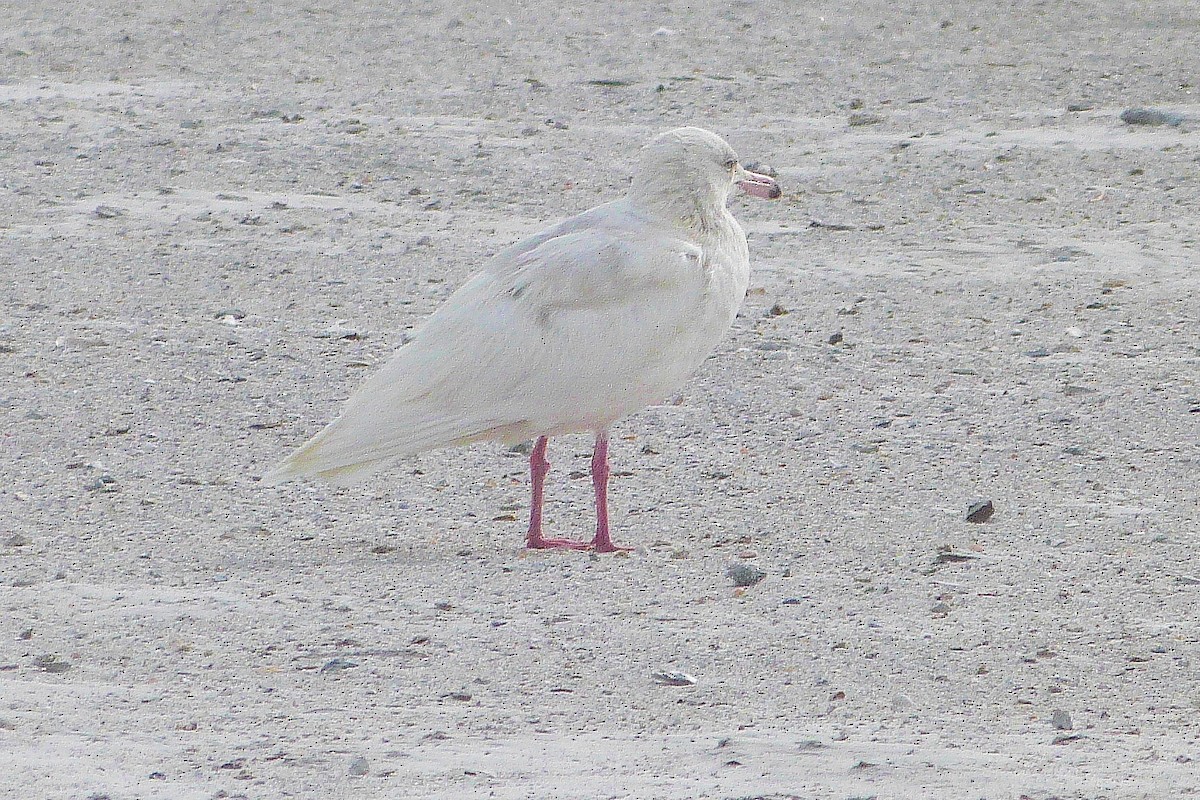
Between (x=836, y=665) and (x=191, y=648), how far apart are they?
1751mm

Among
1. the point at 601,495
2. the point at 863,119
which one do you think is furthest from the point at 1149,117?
the point at 601,495

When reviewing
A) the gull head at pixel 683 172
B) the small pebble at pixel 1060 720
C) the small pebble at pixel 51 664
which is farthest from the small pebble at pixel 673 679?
the gull head at pixel 683 172

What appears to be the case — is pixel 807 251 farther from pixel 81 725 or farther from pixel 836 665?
pixel 81 725

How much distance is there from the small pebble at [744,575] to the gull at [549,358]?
48 centimetres

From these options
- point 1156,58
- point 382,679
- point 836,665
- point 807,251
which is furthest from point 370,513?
point 1156,58

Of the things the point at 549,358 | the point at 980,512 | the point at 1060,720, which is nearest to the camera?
the point at 1060,720

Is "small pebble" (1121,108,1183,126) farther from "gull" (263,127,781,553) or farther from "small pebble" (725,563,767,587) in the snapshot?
"small pebble" (725,563,767,587)

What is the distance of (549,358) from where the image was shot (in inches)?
243

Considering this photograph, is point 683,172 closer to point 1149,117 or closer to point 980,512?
point 980,512

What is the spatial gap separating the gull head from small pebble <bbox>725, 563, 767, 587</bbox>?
134cm

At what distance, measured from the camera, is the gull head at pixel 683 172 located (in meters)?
6.55

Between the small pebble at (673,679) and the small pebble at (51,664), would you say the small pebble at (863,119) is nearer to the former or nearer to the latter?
the small pebble at (673,679)

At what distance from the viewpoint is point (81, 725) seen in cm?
478

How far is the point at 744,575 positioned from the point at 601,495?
66 centimetres
